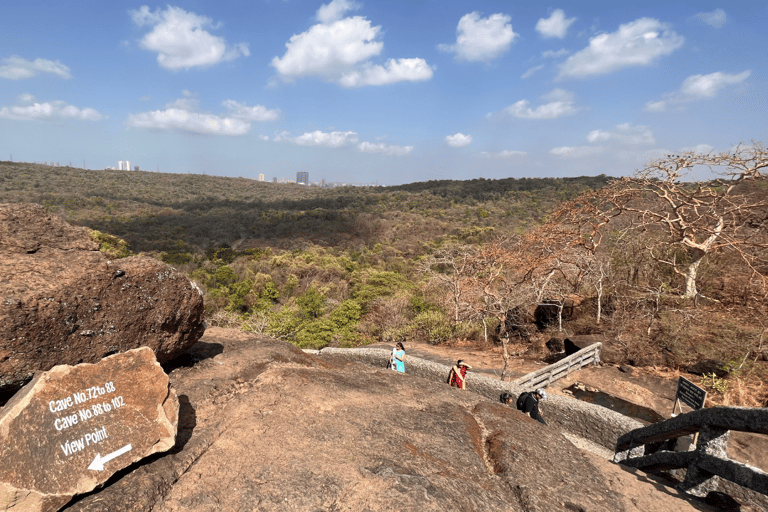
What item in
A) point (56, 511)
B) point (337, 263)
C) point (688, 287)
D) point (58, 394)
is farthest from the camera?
point (337, 263)

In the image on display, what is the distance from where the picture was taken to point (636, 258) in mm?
13688

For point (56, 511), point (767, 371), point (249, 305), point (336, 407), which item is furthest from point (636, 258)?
point (249, 305)

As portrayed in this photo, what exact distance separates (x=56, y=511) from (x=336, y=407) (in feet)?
8.38

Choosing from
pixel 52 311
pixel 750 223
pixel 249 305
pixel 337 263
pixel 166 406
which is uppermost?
pixel 750 223

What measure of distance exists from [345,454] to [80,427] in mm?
2205

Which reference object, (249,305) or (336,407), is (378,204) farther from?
(336,407)

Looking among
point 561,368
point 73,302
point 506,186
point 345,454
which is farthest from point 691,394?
point 506,186

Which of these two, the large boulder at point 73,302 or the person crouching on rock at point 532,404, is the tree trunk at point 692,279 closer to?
the person crouching on rock at point 532,404

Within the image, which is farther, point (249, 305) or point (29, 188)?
point (29, 188)

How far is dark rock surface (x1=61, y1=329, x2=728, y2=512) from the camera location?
10.1 feet

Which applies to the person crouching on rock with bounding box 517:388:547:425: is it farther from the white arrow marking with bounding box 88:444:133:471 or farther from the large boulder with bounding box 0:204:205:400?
the white arrow marking with bounding box 88:444:133:471

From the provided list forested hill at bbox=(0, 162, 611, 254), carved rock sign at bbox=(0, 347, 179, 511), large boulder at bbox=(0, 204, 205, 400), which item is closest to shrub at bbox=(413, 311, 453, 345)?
A: large boulder at bbox=(0, 204, 205, 400)

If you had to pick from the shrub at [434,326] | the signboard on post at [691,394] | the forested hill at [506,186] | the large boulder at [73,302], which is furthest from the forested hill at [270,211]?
the large boulder at [73,302]

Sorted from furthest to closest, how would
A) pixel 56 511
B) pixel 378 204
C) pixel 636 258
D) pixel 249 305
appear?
pixel 378 204, pixel 249 305, pixel 636 258, pixel 56 511
